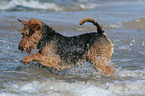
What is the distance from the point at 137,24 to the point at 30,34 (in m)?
7.07

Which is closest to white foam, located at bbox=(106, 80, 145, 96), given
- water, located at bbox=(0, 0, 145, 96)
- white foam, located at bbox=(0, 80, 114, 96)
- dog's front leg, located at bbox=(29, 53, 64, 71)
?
water, located at bbox=(0, 0, 145, 96)

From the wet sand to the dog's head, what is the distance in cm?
624

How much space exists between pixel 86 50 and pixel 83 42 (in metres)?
0.18

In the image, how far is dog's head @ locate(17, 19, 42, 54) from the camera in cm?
500

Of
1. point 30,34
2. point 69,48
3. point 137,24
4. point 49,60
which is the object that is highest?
point 137,24

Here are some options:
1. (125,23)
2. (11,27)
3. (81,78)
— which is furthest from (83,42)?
(125,23)

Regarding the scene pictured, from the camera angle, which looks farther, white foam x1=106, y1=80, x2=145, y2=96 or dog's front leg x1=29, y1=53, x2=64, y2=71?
dog's front leg x1=29, y1=53, x2=64, y2=71

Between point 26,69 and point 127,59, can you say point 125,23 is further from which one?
point 26,69

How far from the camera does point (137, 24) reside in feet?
36.2

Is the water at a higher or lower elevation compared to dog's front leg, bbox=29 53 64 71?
lower

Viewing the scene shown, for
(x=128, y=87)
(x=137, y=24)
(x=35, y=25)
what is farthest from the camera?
(x=137, y=24)

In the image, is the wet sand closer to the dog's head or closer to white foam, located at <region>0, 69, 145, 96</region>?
white foam, located at <region>0, 69, 145, 96</region>

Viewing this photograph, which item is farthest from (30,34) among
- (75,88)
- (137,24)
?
(137,24)

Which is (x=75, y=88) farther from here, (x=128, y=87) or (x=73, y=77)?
(x=128, y=87)
